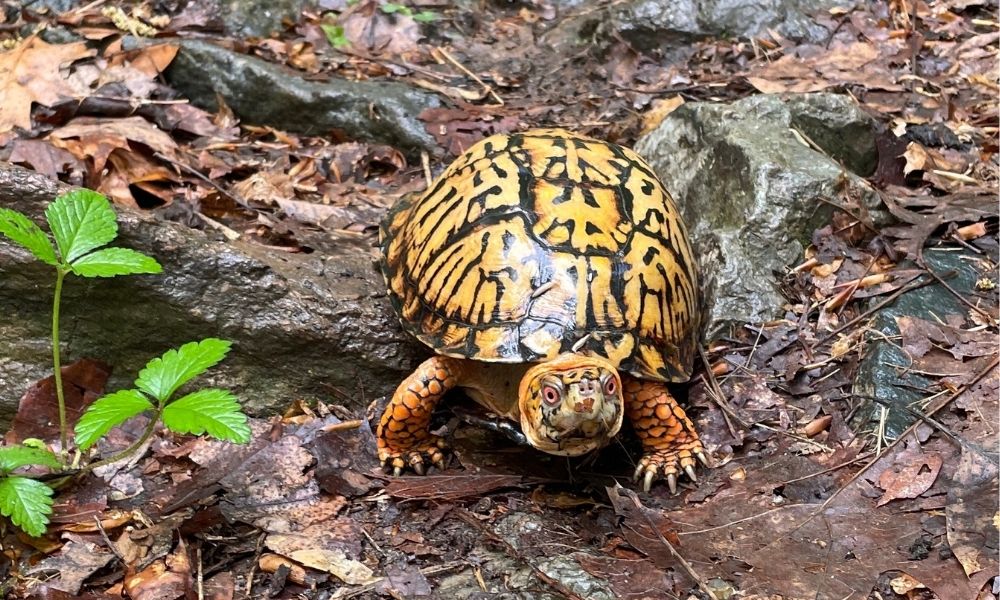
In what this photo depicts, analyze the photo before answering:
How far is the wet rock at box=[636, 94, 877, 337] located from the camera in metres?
3.93

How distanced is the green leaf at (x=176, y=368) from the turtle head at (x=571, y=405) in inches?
41.7

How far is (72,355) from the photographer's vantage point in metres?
3.34

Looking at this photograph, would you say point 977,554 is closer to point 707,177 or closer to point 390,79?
point 707,177

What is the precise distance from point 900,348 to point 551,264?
147 centimetres

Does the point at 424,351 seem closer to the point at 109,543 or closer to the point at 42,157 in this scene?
the point at 109,543

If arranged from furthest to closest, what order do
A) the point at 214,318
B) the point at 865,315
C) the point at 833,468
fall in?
1. the point at 865,315
2. the point at 214,318
3. the point at 833,468

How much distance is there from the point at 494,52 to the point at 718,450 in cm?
456

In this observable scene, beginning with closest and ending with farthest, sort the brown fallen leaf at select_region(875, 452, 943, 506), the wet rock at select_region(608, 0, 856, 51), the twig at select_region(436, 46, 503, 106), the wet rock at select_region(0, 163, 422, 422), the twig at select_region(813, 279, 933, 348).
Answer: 1. the brown fallen leaf at select_region(875, 452, 943, 506)
2. the wet rock at select_region(0, 163, 422, 422)
3. the twig at select_region(813, 279, 933, 348)
4. the twig at select_region(436, 46, 503, 106)
5. the wet rock at select_region(608, 0, 856, 51)

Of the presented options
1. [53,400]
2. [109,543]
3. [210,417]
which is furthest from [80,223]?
[109,543]

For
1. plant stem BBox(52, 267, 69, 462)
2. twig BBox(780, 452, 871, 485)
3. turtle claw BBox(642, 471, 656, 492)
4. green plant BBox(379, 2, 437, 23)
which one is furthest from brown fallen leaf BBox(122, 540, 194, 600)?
green plant BBox(379, 2, 437, 23)

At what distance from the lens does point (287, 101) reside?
552cm

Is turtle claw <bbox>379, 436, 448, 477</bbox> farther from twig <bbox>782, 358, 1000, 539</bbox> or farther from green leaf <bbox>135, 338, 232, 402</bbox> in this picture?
twig <bbox>782, 358, 1000, 539</bbox>

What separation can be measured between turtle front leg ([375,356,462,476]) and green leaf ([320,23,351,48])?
4.04m

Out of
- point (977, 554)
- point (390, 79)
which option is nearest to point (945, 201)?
point (977, 554)
